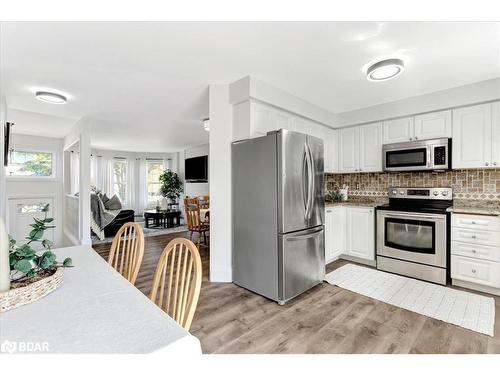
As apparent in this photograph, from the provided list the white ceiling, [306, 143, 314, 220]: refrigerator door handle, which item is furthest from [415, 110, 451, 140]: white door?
[306, 143, 314, 220]: refrigerator door handle

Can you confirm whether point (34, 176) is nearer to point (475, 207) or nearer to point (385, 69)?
point (385, 69)

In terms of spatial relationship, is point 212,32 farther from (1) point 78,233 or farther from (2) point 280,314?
(1) point 78,233

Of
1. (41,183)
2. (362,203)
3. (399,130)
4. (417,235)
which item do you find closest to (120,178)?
(41,183)

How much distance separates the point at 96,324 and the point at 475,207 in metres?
3.70

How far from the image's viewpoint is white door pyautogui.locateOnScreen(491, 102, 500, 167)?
269 centimetres

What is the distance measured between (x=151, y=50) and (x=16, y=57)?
1282 mm

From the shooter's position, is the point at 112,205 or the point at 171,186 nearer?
the point at 112,205

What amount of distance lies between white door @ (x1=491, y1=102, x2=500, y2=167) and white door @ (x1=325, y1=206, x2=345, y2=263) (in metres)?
1.76

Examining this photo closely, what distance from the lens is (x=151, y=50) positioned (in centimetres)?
213

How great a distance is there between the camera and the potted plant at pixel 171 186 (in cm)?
822

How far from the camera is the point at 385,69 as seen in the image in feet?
7.52

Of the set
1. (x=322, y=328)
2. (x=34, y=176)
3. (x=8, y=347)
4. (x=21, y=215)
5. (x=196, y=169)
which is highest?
(x=196, y=169)

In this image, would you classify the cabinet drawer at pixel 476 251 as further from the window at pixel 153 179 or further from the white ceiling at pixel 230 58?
the window at pixel 153 179

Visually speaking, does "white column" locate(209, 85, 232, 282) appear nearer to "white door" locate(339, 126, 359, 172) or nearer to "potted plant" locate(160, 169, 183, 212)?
"white door" locate(339, 126, 359, 172)
